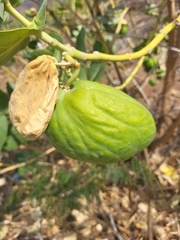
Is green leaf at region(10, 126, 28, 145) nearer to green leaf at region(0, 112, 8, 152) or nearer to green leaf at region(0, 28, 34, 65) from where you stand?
green leaf at region(0, 112, 8, 152)

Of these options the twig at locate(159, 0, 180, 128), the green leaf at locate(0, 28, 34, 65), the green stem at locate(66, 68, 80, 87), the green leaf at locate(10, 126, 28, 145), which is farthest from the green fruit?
the twig at locate(159, 0, 180, 128)

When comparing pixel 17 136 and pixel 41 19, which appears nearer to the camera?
pixel 41 19

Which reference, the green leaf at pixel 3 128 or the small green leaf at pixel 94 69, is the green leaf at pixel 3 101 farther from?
the small green leaf at pixel 94 69

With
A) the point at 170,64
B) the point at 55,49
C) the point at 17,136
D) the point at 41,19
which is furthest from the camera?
the point at 170,64

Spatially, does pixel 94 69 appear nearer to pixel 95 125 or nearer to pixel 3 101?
pixel 3 101

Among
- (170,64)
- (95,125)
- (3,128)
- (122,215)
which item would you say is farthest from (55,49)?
(122,215)
